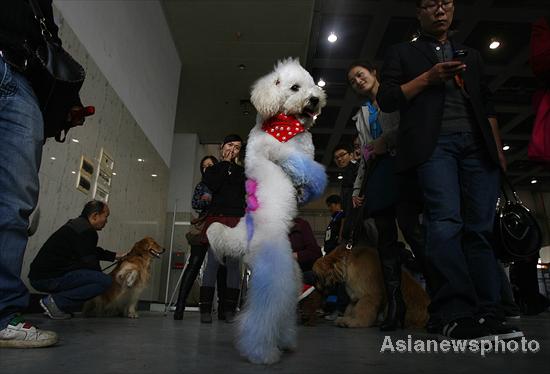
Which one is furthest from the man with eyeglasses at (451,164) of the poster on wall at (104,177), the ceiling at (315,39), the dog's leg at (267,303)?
the ceiling at (315,39)

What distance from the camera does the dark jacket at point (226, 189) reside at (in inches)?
120

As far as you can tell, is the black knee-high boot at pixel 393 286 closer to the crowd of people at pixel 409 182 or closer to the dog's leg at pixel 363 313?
the crowd of people at pixel 409 182

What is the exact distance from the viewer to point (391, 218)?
2.59 m

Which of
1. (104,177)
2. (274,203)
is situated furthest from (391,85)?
(104,177)

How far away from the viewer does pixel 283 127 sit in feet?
4.91

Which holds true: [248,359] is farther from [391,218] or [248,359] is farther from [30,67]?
[391,218]

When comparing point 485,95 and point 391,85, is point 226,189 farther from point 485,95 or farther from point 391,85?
point 485,95

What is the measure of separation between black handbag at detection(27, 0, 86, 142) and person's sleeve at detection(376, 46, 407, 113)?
1.48 m

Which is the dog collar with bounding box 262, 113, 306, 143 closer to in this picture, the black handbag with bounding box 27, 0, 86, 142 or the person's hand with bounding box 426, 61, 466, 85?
the person's hand with bounding box 426, 61, 466, 85

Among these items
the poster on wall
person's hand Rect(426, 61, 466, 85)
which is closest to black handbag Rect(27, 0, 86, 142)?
person's hand Rect(426, 61, 466, 85)

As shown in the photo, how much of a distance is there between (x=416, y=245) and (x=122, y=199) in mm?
4120

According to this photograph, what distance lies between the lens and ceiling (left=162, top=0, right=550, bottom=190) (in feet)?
20.2

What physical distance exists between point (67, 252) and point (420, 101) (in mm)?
3036

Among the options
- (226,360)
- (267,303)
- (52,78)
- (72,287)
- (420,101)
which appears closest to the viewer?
(267,303)
